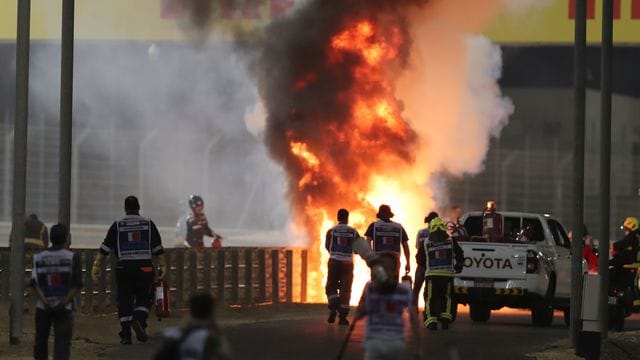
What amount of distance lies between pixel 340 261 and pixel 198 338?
1505cm

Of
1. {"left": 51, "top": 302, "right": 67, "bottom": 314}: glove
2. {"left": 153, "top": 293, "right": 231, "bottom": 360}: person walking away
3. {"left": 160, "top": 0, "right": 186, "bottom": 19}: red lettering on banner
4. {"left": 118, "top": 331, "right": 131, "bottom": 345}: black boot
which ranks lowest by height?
{"left": 118, "top": 331, "right": 131, "bottom": 345}: black boot

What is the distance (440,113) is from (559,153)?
8764 mm

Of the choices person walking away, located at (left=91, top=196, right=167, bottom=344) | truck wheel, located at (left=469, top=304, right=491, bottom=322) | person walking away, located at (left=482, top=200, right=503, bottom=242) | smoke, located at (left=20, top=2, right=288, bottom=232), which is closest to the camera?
person walking away, located at (left=91, top=196, right=167, bottom=344)

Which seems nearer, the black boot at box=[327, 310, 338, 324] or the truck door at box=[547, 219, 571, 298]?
the black boot at box=[327, 310, 338, 324]

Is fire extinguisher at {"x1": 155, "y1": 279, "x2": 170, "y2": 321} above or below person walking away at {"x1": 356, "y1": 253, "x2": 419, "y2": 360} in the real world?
below

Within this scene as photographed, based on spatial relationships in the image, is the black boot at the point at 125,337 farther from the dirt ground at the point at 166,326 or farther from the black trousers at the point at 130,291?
the dirt ground at the point at 166,326

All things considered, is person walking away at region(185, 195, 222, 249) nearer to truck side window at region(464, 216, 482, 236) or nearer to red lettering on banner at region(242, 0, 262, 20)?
red lettering on banner at region(242, 0, 262, 20)

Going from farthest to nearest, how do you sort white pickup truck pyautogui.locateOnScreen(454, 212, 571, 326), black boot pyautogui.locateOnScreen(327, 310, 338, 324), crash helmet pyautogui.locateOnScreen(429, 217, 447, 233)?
1. white pickup truck pyautogui.locateOnScreen(454, 212, 571, 326)
2. black boot pyautogui.locateOnScreen(327, 310, 338, 324)
3. crash helmet pyautogui.locateOnScreen(429, 217, 447, 233)

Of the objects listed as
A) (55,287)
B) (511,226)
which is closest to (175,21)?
(511,226)

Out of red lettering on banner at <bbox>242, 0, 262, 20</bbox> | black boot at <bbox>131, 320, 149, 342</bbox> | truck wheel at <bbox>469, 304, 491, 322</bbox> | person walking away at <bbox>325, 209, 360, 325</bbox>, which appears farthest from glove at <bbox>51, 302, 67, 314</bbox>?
red lettering on banner at <bbox>242, 0, 262, 20</bbox>

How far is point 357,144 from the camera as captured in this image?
31812 millimetres

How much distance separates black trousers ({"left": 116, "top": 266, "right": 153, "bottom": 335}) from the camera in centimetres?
1906

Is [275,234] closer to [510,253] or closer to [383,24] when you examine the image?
[383,24]

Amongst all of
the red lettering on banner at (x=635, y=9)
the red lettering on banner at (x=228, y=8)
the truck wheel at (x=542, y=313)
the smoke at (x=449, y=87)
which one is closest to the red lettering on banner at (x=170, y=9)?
the red lettering on banner at (x=228, y=8)
